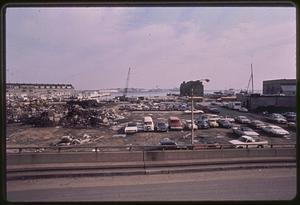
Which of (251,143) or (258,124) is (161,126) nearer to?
(258,124)

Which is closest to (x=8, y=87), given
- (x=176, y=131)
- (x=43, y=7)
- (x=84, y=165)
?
(x=43, y=7)

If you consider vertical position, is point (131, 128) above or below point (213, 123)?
below

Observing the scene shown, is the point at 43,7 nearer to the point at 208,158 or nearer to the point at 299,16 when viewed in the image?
the point at 299,16

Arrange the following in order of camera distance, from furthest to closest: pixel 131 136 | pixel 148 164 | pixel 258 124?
pixel 131 136 → pixel 258 124 → pixel 148 164

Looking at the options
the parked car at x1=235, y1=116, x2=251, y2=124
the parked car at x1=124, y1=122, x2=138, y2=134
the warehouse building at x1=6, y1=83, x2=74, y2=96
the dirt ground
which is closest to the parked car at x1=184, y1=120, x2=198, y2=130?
the dirt ground

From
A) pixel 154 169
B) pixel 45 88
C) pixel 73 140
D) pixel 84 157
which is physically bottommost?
pixel 154 169

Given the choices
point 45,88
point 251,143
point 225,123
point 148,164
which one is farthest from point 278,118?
point 225,123

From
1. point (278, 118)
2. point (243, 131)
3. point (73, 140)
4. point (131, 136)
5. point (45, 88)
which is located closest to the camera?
point (45, 88)

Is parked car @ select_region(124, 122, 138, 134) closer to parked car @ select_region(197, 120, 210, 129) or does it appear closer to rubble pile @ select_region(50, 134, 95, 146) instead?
rubble pile @ select_region(50, 134, 95, 146)
